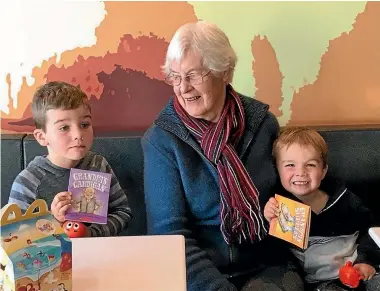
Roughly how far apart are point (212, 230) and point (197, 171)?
222 millimetres

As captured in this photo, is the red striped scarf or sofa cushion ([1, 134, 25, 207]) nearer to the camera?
the red striped scarf

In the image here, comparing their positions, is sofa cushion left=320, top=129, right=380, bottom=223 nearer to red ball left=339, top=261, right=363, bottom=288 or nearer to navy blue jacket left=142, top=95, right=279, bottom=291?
navy blue jacket left=142, top=95, right=279, bottom=291

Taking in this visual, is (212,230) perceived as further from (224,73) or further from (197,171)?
(224,73)

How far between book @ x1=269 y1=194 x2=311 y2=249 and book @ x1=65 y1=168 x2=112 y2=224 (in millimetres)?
A: 545

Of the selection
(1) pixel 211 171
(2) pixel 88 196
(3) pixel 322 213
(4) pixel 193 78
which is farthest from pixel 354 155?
(2) pixel 88 196

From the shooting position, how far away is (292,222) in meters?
1.75

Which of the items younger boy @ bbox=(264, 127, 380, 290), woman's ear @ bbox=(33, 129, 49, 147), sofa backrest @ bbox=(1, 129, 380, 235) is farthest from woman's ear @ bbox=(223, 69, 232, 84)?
woman's ear @ bbox=(33, 129, 49, 147)

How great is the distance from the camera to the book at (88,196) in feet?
5.75

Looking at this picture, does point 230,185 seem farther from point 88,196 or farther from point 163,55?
point 163,55

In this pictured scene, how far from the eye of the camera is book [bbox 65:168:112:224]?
1754 mm

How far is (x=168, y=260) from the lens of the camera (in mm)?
1444

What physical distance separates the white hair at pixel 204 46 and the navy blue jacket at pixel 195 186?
0.20 metres

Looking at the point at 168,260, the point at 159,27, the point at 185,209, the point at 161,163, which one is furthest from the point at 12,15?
the point at 168,260

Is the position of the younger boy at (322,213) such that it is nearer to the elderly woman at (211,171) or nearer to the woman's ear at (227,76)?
the elderly woman at (211,171)
